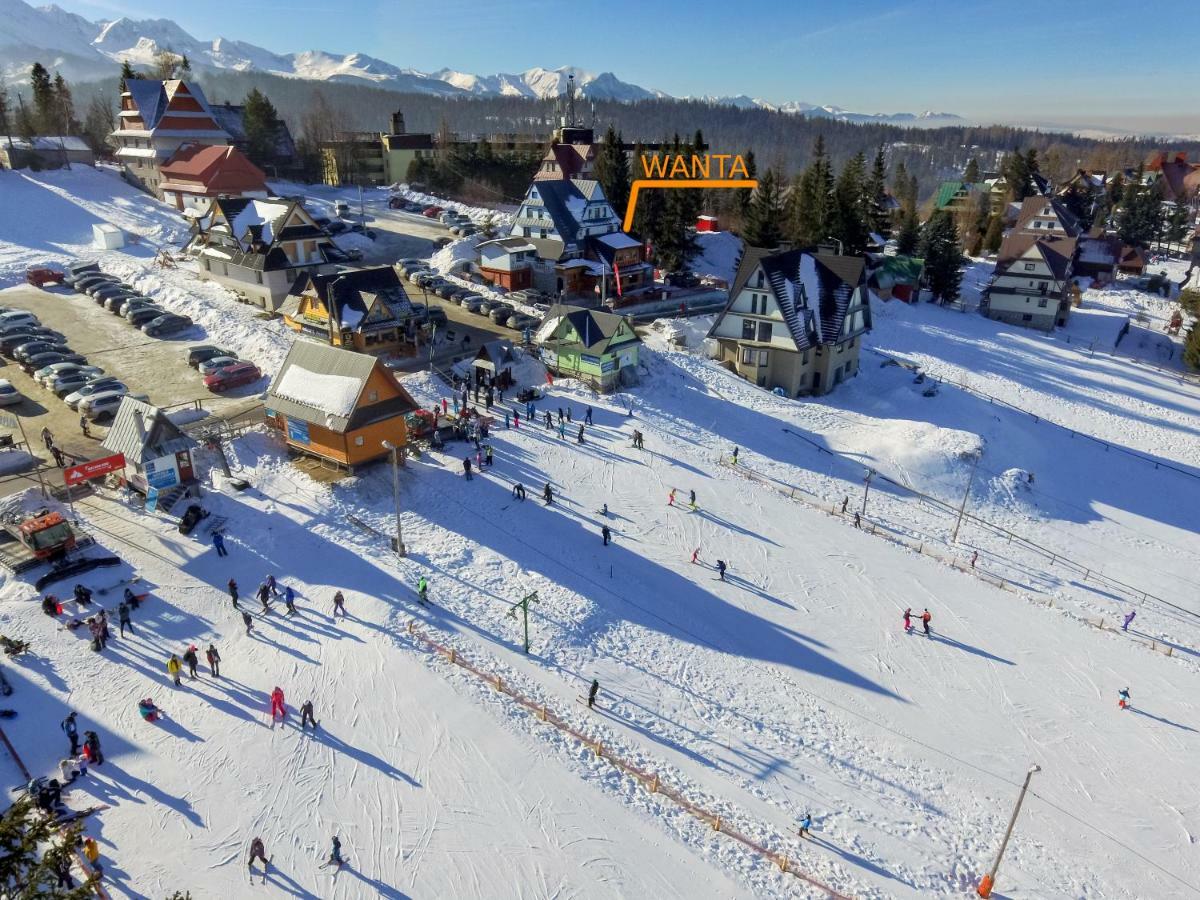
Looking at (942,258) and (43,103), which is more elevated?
(43,103)

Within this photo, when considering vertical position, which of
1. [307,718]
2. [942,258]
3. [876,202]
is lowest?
[307,718]

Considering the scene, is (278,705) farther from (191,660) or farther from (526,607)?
→ (526,607)

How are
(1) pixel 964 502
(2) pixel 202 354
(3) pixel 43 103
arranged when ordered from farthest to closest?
(3) pixel 43 103 → (2) pixel 202 354 → (1) pixel 964 502

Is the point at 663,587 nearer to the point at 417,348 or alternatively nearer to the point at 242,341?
the point at 417,348

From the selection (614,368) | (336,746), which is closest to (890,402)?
(614,368)

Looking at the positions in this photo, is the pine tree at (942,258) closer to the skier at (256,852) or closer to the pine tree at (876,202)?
the pine tree at (876,202)

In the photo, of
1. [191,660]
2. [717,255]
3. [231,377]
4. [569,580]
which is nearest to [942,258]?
[717,255]

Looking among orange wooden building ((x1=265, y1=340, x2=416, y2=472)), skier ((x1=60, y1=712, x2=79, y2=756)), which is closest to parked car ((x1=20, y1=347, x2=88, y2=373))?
orange wooden building ((x1=265, y1=340, x2=416, y2=472))
